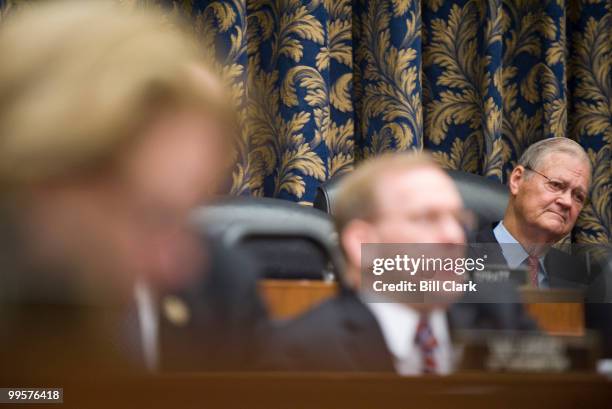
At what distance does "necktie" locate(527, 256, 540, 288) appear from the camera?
544 mm

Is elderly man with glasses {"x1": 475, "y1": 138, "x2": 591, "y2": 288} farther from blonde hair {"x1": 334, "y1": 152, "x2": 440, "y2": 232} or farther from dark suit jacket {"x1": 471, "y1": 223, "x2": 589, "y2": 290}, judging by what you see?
blonde hair {"x1": 334, "y1": 152, "x2": 440, "y2": 232}

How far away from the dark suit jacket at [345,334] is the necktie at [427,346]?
1cm

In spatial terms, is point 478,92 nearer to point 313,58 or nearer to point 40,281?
point 313,58

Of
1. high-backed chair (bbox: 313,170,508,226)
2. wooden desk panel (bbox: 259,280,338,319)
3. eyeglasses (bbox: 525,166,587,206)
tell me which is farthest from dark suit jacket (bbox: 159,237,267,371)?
eyeglasses (bbox: 525,166,587,206)

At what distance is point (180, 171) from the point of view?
1.31 ft

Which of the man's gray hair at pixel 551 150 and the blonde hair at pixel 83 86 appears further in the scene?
the man's gray hair at pixel 551 150

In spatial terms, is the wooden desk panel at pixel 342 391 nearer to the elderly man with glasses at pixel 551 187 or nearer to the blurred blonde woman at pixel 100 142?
the blurred blonde woman at pixel 100 142

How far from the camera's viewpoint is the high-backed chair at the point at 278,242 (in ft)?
1.56

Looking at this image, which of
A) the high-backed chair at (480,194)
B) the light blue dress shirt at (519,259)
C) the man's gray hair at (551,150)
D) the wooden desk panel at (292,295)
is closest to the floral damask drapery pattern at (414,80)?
the man's gray hair at (551,150)

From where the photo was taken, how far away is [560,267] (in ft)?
2.00

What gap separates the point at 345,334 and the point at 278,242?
72 millimetres

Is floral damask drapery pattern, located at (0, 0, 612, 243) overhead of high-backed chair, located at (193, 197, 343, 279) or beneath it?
overhead

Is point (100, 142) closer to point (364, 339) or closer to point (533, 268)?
point (364, 339)

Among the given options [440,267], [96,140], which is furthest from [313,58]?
[96,140]
